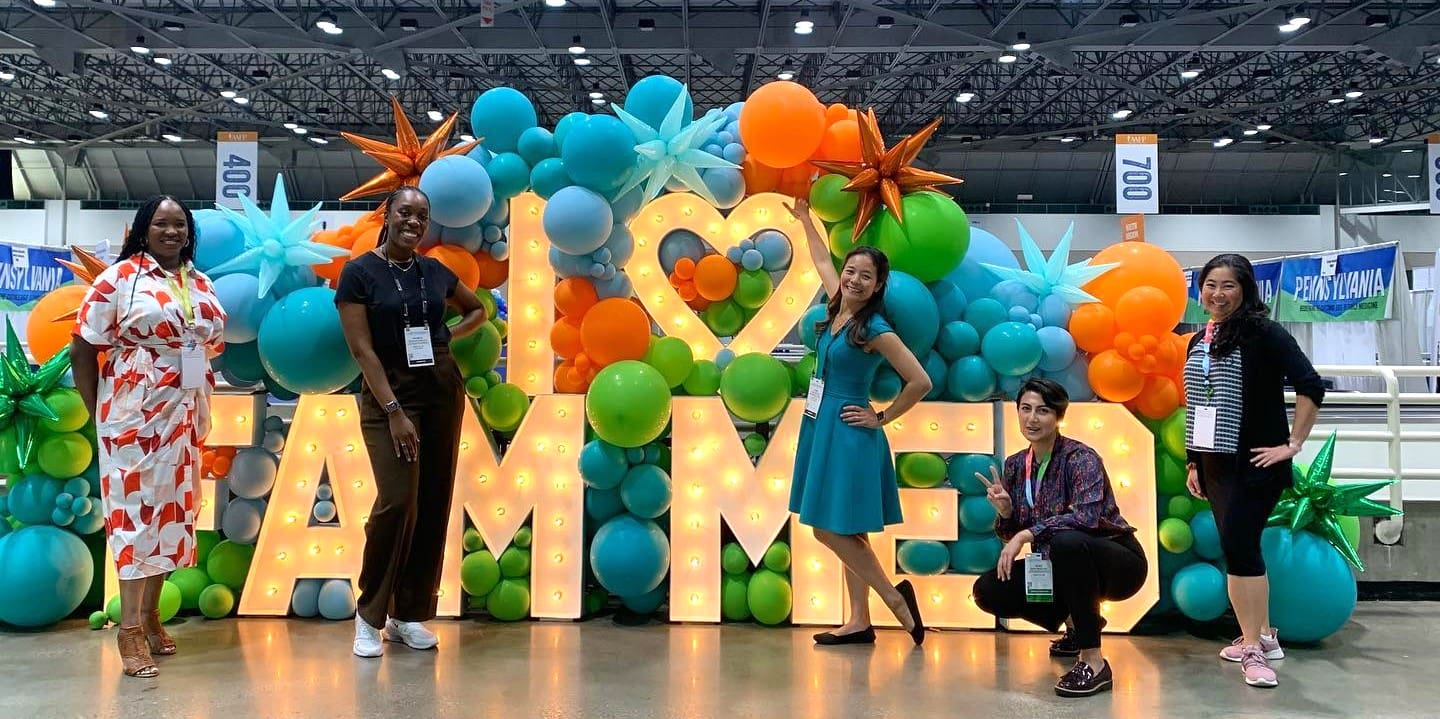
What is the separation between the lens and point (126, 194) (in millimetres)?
20953

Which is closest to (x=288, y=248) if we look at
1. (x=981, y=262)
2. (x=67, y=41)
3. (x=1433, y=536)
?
(x=981, y=262)

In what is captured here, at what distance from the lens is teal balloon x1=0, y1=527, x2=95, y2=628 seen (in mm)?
A: 3336

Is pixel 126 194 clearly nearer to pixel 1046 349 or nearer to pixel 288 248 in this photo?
pixel 288 248

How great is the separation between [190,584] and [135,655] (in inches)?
30.5

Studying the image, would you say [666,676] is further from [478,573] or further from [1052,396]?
[1052,396]

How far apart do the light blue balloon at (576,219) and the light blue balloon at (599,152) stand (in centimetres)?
6

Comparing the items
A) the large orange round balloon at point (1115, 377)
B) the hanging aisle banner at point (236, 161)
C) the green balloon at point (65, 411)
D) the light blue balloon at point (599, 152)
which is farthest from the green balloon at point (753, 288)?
the hanging aisle banner at point (236, 161)

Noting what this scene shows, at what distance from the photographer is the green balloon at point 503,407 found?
Result: 3678mm

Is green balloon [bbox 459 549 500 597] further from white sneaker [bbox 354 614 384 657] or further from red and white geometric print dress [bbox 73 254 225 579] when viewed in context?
red and white geometric print dress [bbox 73 254 225 579]

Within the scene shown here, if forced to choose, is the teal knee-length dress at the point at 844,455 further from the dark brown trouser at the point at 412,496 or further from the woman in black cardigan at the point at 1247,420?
the dark brown trouser at the point at 412,496

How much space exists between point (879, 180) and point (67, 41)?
1341cm

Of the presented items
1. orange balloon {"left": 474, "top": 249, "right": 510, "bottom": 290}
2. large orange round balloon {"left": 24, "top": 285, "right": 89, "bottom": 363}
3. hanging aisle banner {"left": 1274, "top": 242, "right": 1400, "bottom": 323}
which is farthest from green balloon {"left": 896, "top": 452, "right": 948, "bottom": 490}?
hanging aisle banner {"left": 1274, "top": 242, "right": 1400, "bottom": 323}

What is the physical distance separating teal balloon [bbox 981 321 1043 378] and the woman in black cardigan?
606 millimetres

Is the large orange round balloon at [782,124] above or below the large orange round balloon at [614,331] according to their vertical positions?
above
